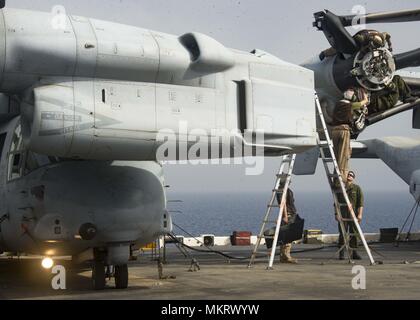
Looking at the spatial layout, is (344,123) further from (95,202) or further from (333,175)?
(95,202)

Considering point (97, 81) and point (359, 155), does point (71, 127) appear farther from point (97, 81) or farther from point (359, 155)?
point (359, 155)

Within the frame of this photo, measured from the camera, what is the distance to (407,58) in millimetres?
19750

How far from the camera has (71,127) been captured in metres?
10.1

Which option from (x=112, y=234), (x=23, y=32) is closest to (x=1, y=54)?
(x=23, y=32)

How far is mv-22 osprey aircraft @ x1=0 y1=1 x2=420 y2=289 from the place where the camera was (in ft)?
33.4

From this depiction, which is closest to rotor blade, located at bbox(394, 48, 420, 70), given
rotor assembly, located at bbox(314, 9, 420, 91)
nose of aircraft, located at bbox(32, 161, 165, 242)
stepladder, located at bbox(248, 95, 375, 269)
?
rotor assembly, located at bbox(314, 9, 420, 91)

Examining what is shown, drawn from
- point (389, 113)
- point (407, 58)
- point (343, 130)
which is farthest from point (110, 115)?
point (389, 113)

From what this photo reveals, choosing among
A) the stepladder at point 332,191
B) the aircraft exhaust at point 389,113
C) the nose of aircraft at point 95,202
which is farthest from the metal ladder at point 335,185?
the nose of aircraft at point 95,202

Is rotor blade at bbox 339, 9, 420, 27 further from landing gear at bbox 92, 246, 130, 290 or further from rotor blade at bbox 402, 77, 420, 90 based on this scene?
landing gear at bbox 92, 246, 130, 290

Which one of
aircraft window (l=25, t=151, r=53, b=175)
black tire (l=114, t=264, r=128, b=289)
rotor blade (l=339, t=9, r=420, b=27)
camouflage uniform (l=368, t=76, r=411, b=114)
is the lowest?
black tire (l=114, t=264, r=128, b=289)

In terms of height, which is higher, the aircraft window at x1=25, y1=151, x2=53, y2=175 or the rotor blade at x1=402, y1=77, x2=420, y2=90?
the rotor blade at x1=402, y1=77, x2=420, y2=90

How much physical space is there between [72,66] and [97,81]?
427 mm

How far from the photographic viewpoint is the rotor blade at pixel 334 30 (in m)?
17.7

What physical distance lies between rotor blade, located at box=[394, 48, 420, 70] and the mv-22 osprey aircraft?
8.14 meters
